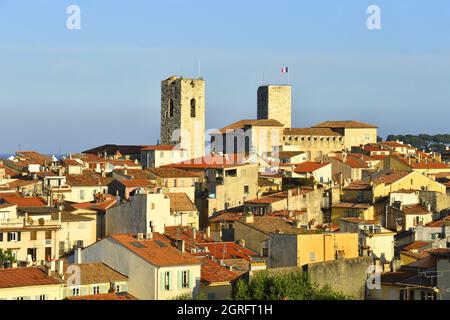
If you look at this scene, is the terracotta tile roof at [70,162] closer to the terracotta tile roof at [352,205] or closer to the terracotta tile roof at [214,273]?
the terracotta tile roof at [352,205]

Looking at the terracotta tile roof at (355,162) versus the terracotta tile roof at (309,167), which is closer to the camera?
the terracotta tile roof at (309,167)

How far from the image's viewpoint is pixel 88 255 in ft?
102

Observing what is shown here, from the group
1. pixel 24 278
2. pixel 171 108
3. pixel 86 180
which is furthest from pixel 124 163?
pixel 24 278

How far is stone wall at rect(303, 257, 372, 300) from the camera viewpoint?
26.5 meters

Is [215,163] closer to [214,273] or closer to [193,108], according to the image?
[193,108]

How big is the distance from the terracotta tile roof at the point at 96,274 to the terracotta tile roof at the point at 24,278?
0.74 m

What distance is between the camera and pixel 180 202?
48.5 meters

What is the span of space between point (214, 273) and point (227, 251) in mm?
5026

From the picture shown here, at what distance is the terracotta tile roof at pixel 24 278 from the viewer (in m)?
26.3

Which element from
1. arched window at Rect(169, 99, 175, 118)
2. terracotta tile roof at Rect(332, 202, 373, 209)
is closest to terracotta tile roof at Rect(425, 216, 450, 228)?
terracotta tile roof at Rect(332, 202, 373, 209)

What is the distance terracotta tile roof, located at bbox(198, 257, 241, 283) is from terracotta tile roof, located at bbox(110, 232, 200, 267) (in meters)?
0.34

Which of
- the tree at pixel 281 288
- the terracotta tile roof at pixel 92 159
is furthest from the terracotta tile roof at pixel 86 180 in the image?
the tree at pixel 281 288
